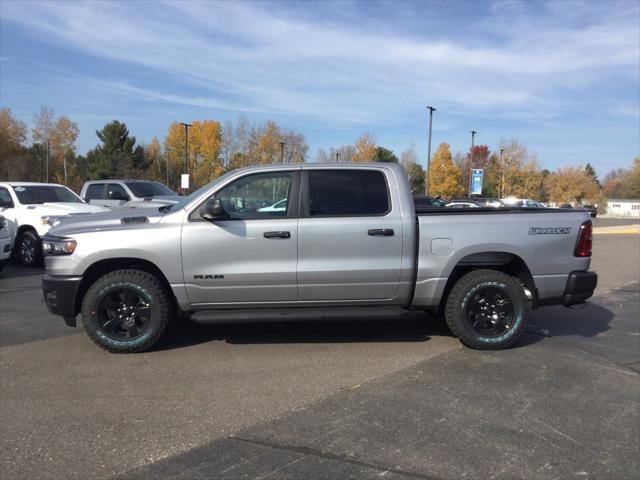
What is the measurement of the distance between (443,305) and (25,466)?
4096mm

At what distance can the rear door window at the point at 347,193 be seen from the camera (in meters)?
5.28

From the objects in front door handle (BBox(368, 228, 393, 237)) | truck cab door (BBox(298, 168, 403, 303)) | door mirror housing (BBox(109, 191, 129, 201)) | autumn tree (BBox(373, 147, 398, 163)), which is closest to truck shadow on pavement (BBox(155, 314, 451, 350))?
truck cab door (BBox(298, 168, 403, 303))

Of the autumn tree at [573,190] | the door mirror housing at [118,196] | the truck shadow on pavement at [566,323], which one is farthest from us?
the autumn tree at [573,190]

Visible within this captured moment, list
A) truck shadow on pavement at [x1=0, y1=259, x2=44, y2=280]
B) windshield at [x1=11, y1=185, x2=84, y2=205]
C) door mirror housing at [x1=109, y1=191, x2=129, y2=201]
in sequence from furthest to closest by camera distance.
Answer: door mirror housing at [x1=109, y1=191, x2=129, y2=201], windshield at [x1=11, y1=185, x2=84, y2=205], truck shadow on pavement at [x1=0, y1=259, x2=44, y2=280]

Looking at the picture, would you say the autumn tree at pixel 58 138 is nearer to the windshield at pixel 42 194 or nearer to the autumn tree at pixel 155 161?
the autumn tree at pixel 155 161

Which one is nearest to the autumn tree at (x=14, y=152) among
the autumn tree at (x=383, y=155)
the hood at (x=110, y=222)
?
the autumn tree at (x=383, y=155)

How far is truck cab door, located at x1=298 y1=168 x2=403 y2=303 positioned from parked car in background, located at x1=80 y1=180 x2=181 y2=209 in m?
9.35

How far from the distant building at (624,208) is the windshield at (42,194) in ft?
232

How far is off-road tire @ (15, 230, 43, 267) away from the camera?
11016 mm

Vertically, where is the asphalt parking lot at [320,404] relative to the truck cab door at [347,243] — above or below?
below

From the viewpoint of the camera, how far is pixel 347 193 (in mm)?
5359

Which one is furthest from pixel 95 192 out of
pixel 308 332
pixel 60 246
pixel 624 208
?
pixel 624 208

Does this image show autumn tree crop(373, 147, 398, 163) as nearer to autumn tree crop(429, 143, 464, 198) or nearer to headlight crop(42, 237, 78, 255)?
autumn tree crop(429, 143, 464, 198)

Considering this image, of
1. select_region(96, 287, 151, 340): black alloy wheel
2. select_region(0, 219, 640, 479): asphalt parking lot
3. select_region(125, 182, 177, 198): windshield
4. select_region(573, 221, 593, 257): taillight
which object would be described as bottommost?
select_region(0, 219, 640, 479): asphalt parking lot
